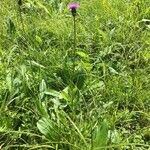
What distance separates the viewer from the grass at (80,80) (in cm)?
179

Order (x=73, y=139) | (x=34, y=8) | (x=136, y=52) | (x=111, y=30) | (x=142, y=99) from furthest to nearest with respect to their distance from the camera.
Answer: (x=34, y=8) → (x=111, y=30) → (x=136, y=52) → (x=142, y=99) → (x=73, y=139)

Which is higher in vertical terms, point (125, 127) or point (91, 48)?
point (91, 48)

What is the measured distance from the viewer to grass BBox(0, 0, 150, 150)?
5.88ft

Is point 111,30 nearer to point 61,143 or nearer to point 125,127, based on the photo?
point 125,127

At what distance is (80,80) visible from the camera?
212cm

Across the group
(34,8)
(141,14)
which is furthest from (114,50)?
(34,8)

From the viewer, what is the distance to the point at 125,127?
1941mm

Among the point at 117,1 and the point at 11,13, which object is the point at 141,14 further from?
the point at 11,13

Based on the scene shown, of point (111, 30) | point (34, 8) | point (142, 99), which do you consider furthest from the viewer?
point (34, 8)

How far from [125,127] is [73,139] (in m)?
0.32

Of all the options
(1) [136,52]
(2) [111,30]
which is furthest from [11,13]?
(1) [136,52]

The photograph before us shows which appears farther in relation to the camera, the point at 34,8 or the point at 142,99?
the point at 34,8

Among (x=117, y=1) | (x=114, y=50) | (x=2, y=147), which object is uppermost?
(x=117, y=1)

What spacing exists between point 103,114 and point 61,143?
28 cm
